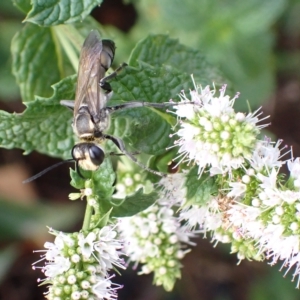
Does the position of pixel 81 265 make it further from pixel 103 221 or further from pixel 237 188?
pixel 237 188

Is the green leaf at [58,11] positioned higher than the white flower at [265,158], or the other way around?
the green leaf at [58,11]

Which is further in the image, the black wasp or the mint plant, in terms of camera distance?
the black wasp

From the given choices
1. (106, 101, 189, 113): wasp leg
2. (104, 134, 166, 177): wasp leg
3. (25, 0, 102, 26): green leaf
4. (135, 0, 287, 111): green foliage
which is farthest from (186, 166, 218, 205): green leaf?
(135, 0, 287, 111): green foliage

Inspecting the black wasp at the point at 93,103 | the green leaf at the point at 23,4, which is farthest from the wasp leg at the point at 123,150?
the green leaf at the point at 23,4

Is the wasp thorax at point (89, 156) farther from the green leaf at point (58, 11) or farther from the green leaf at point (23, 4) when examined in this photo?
the green leaf at point (23, 4)

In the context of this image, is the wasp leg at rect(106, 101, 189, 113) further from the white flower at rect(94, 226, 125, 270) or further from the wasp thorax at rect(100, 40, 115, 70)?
the white flower at rect(94, 226, 125, 270)

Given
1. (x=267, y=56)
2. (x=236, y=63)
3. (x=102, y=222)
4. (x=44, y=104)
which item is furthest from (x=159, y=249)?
(x=267, y=56)

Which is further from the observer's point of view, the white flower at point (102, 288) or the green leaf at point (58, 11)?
the green leaf at point (58, 11)

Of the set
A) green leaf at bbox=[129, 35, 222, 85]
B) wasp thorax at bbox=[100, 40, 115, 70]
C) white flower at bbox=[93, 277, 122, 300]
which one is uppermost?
green leaf at bbox=[129, 35, 222, 85]
